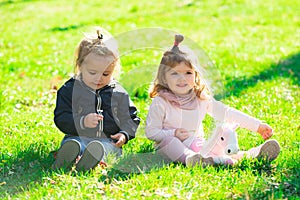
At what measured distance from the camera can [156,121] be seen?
15.4ft

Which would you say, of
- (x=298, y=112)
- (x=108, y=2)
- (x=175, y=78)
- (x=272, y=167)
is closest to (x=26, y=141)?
(x=175, y=78)

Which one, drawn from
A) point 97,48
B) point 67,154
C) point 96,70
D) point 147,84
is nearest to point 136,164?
point 67,154

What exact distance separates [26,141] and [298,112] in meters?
2.65

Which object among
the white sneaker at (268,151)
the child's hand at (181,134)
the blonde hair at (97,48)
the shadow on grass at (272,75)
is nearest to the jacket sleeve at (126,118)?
the blonde hair at (97,48)

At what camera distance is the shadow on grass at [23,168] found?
4.23 metres

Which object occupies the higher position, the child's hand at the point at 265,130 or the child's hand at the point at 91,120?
the child's hand at the point at 91,120

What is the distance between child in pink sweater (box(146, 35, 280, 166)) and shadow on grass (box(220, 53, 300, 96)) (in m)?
1.87

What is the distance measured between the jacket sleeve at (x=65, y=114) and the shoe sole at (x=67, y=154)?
313mm

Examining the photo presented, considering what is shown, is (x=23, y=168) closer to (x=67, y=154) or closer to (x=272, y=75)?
(x=67, y=154)

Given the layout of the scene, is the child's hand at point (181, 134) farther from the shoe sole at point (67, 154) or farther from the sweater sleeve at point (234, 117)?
the shoe sole at point (67, 154)

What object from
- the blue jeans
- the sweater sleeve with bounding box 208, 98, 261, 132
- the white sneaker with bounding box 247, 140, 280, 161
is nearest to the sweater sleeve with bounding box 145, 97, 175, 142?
the blue jeans

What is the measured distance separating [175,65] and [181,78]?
11 cm

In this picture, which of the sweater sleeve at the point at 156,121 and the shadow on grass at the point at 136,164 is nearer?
the shadow on grass at the point at 136,164

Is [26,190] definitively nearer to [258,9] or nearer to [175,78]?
[175,78]
